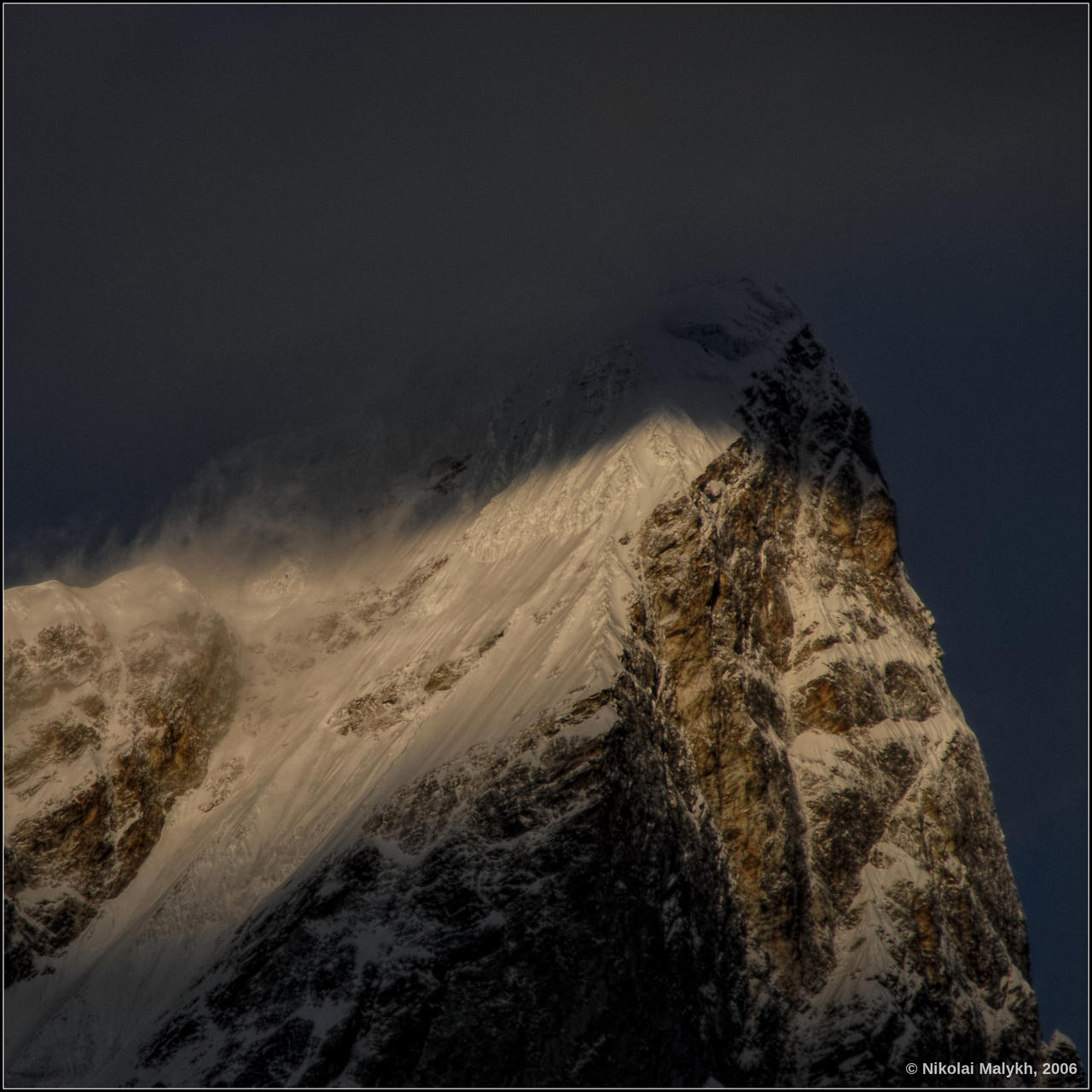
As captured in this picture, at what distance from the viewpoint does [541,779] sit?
12169cm

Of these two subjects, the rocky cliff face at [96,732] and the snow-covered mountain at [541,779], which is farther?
the rocky cliff face at [96,732]

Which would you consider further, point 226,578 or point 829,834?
point 226,578

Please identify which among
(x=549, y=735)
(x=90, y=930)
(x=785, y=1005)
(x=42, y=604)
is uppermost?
(x=42, y=604)

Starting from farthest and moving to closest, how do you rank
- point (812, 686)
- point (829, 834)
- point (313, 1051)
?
point (812, 686), point (829, 834), point (313, 1051)

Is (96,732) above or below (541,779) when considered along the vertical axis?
above

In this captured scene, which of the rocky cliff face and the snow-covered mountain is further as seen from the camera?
the rocky cliff face

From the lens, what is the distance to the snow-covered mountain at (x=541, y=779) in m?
117

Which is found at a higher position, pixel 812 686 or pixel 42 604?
pixel 42 604

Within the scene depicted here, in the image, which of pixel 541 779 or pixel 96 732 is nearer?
pixel 541 779

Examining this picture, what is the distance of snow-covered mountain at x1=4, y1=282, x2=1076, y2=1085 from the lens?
116875 millimetres

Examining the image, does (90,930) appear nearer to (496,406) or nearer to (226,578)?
(226,578)

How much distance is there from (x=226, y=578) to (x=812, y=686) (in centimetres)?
5715

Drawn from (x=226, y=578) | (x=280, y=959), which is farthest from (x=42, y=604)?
(x=280, y=959)

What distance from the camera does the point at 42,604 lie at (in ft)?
506
